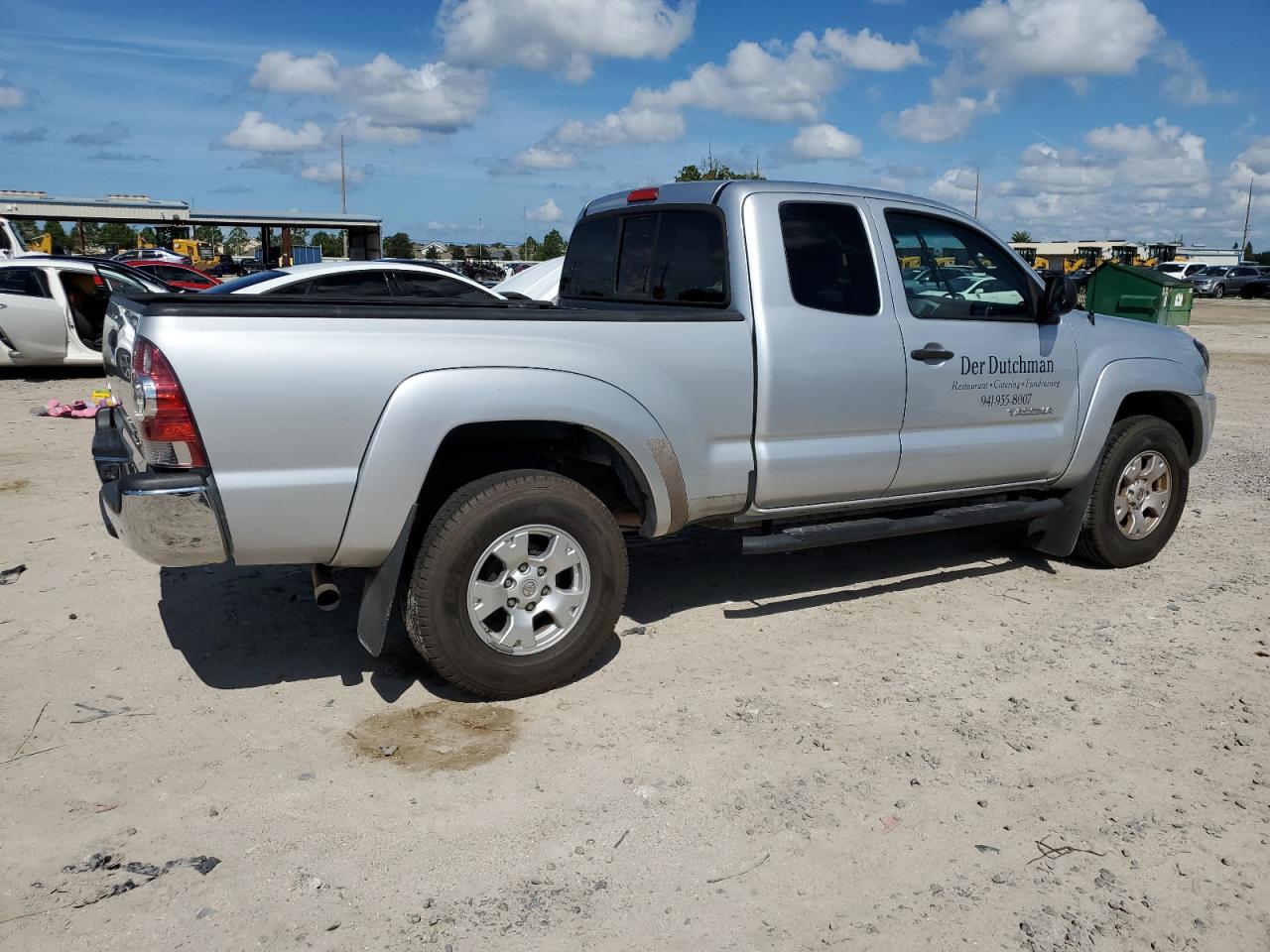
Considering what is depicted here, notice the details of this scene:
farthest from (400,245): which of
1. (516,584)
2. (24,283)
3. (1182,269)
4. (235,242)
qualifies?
(516,584)

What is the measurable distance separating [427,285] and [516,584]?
7.75 metres

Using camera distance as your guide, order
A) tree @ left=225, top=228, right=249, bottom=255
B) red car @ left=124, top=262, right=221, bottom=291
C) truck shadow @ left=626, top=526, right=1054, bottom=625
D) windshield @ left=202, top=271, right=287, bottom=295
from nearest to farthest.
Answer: truck shadow @ left=626, top=526, right=1054, bottom=625 < windshield @ left=202, top=271, right=287, bottom=295 < red car @ left=124, top=262, right=221, bottom=291 < tree @ left=225, top=228, right=249, bottom=255

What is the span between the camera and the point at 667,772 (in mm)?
3639

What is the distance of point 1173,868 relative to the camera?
3.11m

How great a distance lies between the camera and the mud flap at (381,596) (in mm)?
3789

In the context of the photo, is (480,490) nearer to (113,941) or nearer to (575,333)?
(575,333)

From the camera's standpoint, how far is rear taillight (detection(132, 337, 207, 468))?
3352 millimetres

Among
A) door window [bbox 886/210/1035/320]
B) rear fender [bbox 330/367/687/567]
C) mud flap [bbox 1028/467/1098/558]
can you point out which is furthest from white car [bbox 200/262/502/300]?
rear fender [bbox 330/367/687/567]

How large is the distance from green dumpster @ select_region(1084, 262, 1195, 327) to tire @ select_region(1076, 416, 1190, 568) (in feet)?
33.0

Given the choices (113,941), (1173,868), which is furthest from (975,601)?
(113,941)

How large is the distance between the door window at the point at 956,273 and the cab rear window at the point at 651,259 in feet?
3.06

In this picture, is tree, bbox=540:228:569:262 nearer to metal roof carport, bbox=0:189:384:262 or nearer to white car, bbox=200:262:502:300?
metal roof carport, bbox=0:189:384:262

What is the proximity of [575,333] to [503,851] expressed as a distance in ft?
6.22

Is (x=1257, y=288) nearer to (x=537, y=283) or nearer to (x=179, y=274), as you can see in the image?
(x=179, y=274)
